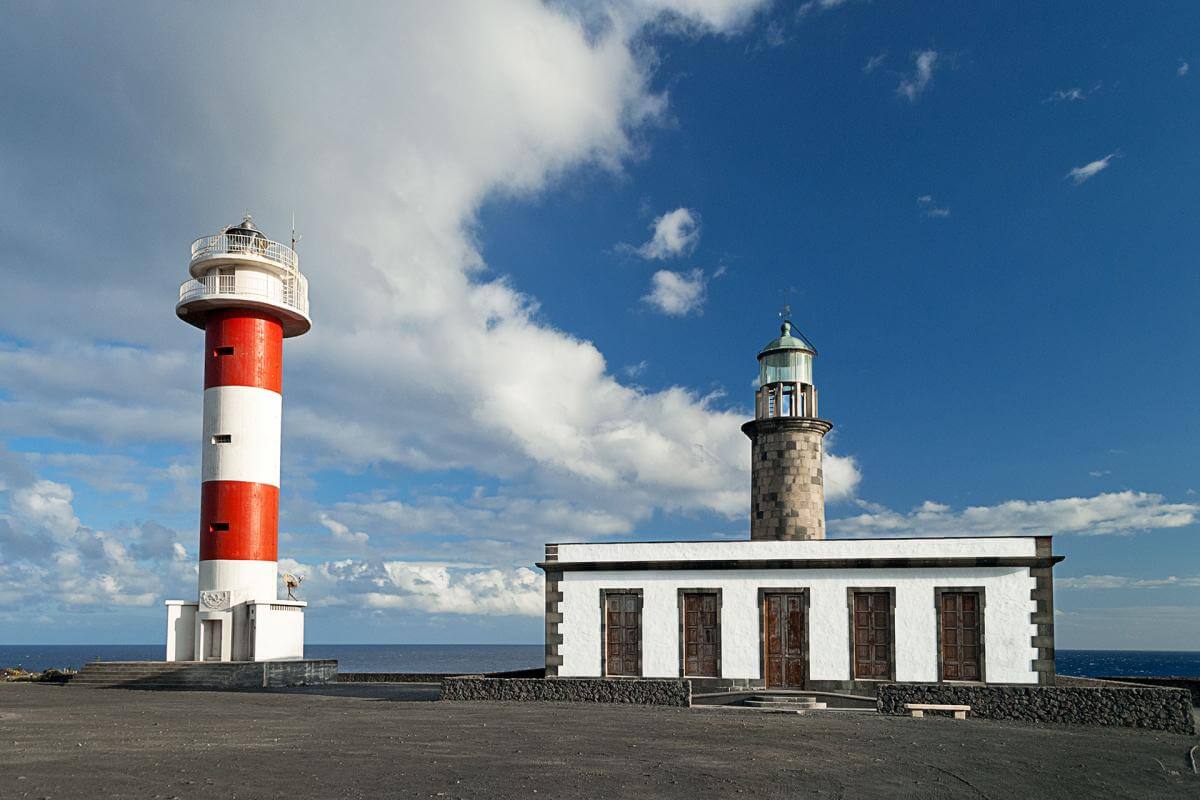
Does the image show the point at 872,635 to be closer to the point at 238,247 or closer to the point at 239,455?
the point at 239,455

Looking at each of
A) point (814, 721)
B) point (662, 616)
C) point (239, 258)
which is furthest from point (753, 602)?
point (239, 258)

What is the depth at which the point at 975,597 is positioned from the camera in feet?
72.9

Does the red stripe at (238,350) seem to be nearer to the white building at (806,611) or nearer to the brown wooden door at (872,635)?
the white building at (806,611)

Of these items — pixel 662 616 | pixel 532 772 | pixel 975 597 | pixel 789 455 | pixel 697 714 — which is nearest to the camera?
pixel 532 772

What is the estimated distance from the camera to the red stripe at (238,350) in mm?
31391

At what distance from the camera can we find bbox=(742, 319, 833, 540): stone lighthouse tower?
2731 centimetres

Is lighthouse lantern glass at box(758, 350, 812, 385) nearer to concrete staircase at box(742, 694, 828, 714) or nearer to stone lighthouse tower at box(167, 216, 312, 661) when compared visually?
concrete staircase at box(742, 694, 828, 714)

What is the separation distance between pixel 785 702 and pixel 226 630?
1667 cm

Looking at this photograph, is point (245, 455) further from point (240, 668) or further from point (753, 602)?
point (753, 602)

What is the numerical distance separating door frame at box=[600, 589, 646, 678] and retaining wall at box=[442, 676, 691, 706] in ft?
4.72

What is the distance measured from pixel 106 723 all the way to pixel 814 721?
38.9ft

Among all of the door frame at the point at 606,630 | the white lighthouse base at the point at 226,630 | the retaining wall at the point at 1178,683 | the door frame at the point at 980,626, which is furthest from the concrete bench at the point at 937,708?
the white lighthouse base at the point at 226,630

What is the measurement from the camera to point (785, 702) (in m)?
21.5

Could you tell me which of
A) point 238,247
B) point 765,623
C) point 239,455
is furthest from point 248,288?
point 765,623
